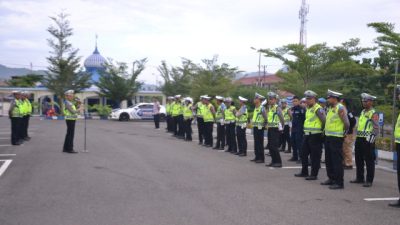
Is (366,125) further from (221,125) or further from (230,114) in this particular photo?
(221,125)

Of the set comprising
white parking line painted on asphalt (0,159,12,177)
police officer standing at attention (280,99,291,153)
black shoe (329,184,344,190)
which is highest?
police officer standing at attention (280,99,291,153)

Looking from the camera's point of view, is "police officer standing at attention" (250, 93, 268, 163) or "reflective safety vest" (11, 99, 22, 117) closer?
"police officer standing at attention" (250, 93, 268, 163)

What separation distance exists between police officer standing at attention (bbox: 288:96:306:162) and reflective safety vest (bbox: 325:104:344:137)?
3903 mm

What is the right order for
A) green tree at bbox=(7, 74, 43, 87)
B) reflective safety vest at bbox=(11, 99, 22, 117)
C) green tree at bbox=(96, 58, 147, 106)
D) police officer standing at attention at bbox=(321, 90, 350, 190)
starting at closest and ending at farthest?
police officer standing at attention at bbox=(321, 90, 350, 190) → reflective safety vest at bbox=(11, 99, 22, 117) → green tree at bbox=(96, 58, 147, 106) → green tree at bbox=(7, 74, 43, 87)

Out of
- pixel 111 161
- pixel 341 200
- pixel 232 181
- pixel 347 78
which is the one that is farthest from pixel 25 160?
pixel 347 78

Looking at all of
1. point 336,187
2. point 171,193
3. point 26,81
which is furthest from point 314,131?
point 26,81

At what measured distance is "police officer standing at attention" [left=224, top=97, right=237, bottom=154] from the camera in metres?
15.0

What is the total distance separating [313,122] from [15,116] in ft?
35.0

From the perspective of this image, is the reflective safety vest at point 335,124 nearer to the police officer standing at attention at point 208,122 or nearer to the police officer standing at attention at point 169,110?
the police officer standing at attention at point 208,122

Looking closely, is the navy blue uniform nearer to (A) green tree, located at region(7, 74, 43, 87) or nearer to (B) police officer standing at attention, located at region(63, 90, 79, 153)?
(B) police officer standing at attention, located at region(63, 90, 79, 153)

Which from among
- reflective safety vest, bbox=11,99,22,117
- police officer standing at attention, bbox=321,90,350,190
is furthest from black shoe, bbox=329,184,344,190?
reflective safety vest, bbox=11,99,22,117

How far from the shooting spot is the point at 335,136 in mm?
9250

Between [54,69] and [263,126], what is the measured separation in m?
31.6

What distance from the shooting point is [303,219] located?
21.6 ft
